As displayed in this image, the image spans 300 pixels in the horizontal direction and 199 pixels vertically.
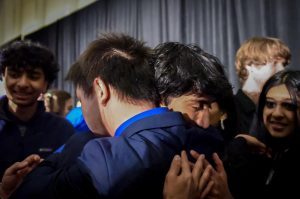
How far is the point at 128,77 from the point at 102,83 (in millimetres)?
55

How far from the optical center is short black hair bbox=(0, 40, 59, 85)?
1607 millimetres

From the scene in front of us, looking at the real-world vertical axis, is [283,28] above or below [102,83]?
above

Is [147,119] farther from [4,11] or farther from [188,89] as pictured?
[4,11]

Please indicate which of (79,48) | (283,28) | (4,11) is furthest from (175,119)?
(4,11)

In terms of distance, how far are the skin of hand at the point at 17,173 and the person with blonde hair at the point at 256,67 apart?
1.04 meters

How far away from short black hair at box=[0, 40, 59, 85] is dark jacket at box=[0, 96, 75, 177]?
15cm

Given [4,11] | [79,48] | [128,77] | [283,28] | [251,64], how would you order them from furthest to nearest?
[4,11] < [79,48] < [283,28] < [251,64] < [128,77]

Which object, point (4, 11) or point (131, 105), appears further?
point (4, 11)

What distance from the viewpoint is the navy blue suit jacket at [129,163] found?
696mm

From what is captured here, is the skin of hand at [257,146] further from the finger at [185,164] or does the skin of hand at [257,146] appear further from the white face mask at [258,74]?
the finger at [185,164]

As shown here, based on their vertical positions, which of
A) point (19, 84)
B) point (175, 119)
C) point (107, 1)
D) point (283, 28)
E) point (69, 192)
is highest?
point (107, 1)

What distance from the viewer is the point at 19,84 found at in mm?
1570

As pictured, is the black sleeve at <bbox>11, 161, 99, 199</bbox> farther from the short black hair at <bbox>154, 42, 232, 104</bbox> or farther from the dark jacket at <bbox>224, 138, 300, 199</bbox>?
the dark jacket at <bbox>224, 138, 300, 199</bbox>

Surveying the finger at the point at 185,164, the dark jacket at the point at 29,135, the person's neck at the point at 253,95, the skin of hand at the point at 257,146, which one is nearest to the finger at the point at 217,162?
the finger at the point at 185,164
